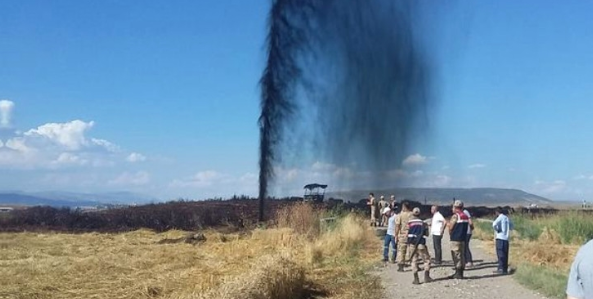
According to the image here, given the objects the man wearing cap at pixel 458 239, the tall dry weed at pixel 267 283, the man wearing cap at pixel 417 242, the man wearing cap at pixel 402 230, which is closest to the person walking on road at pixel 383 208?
the man wearing cap at pixel 402 230

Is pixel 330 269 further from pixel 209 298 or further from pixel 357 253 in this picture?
pixel 209 298

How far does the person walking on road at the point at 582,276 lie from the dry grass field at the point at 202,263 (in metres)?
5.50

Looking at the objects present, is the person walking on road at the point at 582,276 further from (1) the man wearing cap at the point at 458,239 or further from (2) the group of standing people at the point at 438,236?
(1) the man wearing cap at the point at 458,239

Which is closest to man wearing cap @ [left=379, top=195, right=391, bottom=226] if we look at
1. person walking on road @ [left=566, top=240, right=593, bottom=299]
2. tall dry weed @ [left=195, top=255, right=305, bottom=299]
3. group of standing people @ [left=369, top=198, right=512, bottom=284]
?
group of standing people @ [left=369, top=198, right=512, bottom=284]

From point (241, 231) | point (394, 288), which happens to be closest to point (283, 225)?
point (241, 231)

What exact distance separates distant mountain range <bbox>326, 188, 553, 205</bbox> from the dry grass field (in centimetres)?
1016

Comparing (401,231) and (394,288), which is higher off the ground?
(401,231)

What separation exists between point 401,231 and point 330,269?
223 cm

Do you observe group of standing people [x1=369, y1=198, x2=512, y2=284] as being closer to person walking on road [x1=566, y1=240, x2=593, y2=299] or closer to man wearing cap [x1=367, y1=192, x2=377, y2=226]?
person walking on road [x1=566, y1=240, x2=593, y2=299]

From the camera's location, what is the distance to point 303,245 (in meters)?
20.4

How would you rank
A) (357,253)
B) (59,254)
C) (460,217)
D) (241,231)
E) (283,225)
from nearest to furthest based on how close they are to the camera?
(460,217) < (59,254) < (357,253) < (283,225) < (241,231)

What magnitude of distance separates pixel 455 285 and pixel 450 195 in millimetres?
86569

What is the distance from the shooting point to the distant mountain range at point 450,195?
37.0 m

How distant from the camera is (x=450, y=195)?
9875 centimetres
